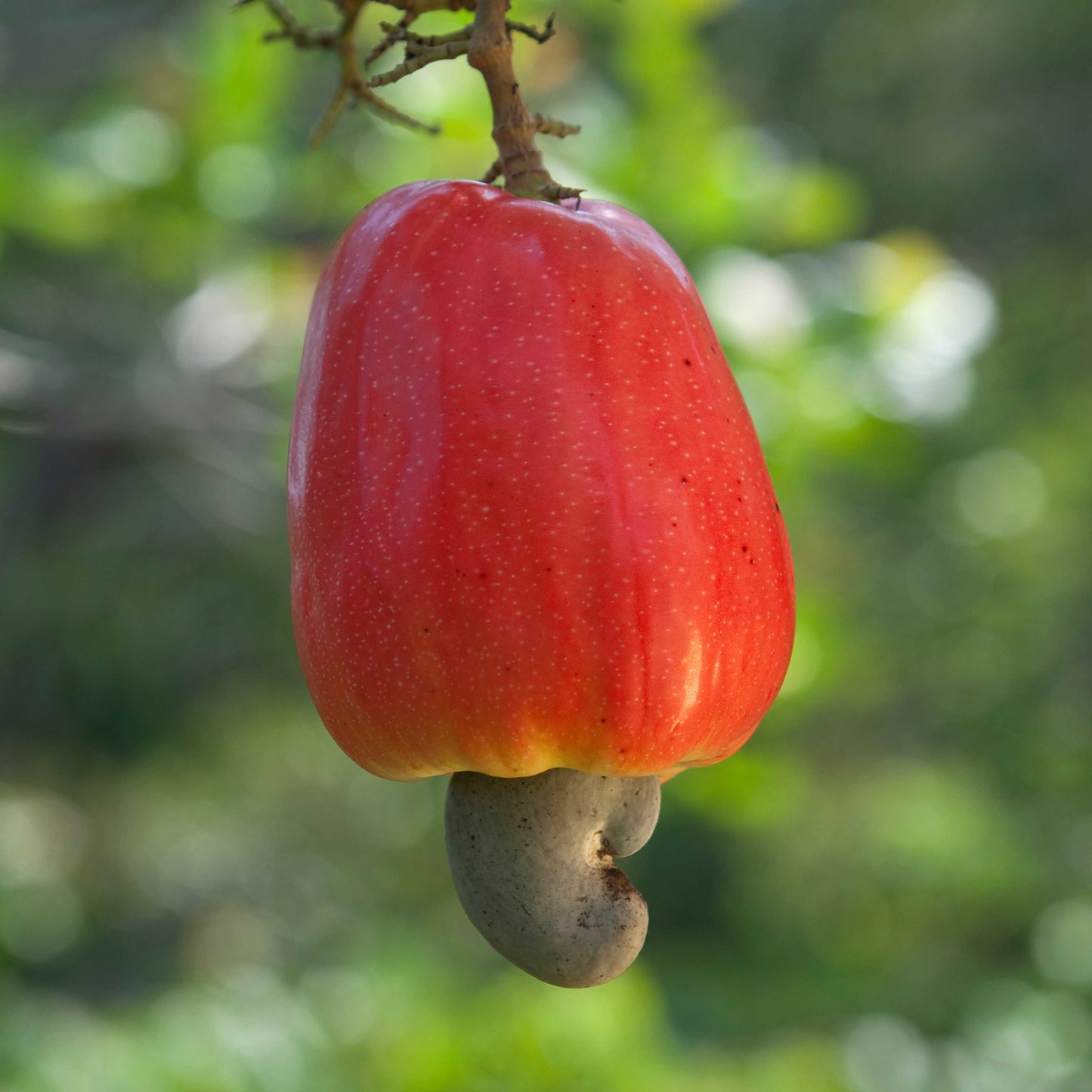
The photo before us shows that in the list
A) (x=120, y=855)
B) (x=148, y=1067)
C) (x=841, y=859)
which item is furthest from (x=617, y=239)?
(x=120, y=855)

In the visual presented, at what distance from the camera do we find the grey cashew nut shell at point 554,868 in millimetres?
503

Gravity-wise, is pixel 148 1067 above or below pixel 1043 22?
below

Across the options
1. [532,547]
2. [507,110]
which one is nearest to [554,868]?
[532,547]

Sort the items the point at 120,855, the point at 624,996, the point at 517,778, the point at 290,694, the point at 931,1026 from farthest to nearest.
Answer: the point at 120,855
the point at 290,694
the point at 931,1026
the point at 624,996
the point at 517,778

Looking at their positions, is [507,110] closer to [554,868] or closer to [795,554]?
[554,868]

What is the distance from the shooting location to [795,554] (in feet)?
11.9

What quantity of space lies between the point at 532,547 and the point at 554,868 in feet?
0.42

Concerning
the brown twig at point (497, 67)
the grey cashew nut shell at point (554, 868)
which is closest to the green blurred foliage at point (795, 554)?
the brown twig at point (497, 67)

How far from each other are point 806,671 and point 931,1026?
281 cm

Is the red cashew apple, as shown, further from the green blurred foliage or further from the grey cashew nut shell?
the green blurred foliage

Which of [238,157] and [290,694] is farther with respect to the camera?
[290,694]

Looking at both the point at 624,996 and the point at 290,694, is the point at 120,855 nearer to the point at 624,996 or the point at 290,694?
the point at 290,694

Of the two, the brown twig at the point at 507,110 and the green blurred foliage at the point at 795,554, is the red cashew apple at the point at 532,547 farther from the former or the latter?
the green blurred foliage at the point at 795,554

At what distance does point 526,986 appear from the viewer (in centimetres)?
224
